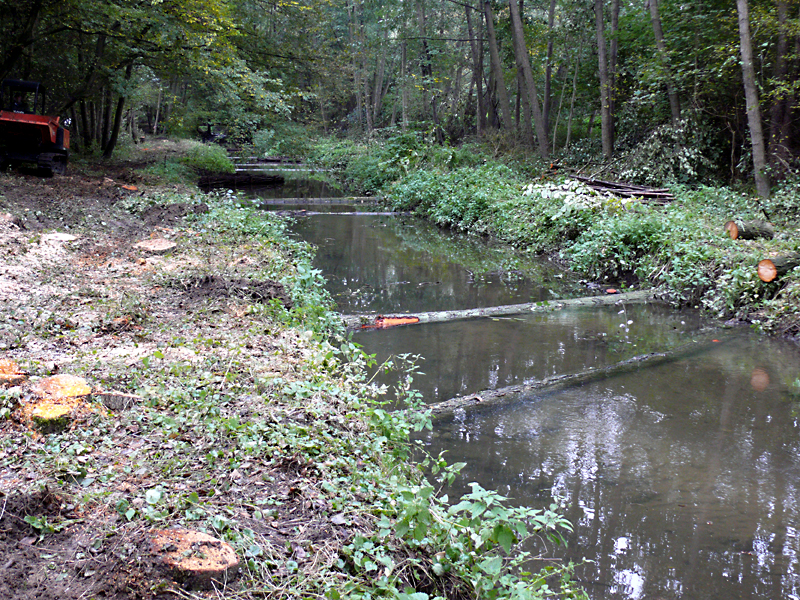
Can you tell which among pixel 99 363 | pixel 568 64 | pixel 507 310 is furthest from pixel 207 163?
pixel 99 363

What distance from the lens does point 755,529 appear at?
4.04 m

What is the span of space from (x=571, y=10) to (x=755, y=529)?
895 inches

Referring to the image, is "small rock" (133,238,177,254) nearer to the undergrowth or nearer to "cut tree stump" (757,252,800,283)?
the undergrowth

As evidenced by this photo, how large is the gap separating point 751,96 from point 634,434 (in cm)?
995

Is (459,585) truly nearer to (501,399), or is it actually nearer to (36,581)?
(36,581)

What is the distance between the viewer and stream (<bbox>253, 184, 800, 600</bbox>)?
3768 millimetres

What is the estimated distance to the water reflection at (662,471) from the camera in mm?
3666

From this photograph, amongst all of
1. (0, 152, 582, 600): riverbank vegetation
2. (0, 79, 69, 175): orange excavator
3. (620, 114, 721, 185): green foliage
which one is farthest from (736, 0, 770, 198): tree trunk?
(0, 79, 69, 175): orange excavator

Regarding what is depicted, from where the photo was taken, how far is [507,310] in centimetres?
896

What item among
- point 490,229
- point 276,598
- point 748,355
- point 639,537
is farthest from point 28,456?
point 490,229

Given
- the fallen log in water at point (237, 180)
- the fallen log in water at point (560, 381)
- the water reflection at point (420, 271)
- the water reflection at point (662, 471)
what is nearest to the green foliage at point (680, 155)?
the water reflection at point (420, 271)

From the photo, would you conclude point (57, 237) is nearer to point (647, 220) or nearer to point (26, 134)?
point (26, 134)

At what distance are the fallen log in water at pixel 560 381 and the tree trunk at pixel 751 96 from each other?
6408 millimetres

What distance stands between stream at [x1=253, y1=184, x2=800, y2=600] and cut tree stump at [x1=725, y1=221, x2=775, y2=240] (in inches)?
75.3
